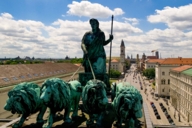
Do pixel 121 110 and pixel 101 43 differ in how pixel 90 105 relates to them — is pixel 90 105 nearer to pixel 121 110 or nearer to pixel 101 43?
pixel 121 110

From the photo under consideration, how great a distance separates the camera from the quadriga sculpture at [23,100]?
9578 mm

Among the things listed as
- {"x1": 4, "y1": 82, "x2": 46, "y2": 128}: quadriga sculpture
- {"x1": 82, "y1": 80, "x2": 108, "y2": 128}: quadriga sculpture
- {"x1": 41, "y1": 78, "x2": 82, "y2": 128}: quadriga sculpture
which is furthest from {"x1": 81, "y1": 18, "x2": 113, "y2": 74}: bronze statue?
{"x1": 4, "y1": 82, "x2": 46, "y2": 128}: quadriga sculpture

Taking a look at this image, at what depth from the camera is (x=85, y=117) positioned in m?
11.7

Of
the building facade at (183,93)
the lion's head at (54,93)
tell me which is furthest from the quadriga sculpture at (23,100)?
the building facade at (183,93)

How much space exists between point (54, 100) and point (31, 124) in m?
2.79

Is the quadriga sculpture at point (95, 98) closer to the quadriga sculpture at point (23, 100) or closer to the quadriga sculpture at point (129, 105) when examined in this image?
the quadriga sculpture at point (129, 105)

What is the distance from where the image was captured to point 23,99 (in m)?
9.63

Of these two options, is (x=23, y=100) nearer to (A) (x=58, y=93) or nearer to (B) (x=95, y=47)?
(A) (x=58, y=93)

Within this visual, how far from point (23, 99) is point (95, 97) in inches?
137

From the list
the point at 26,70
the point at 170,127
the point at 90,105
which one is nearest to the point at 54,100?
the point at 90,105

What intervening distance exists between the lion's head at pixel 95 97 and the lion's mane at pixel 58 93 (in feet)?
3.38

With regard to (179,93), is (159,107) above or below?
below

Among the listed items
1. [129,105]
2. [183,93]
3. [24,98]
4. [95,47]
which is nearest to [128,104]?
[129,105]

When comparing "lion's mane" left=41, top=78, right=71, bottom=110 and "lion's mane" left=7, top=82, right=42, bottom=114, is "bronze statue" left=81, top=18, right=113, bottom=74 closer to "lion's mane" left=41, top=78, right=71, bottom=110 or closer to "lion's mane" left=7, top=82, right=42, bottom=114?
"lion's mane" left=41, top=78, right=71, bottom=110
